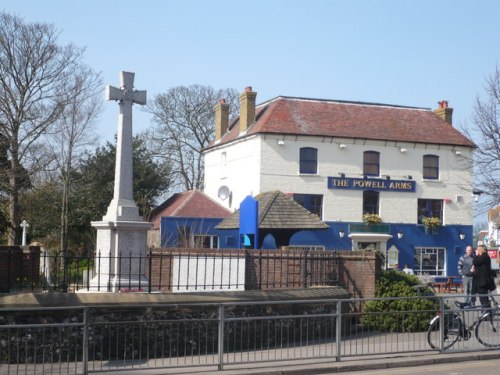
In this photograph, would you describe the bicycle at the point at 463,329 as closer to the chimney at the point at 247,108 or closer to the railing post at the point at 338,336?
the railing post at the point at 338,336

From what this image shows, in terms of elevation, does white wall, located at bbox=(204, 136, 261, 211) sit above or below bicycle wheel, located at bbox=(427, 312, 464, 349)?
above

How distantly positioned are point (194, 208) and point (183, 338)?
30.3 meters

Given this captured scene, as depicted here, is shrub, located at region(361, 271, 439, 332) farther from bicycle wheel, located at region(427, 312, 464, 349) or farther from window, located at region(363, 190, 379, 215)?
window, located at region(363, 190, 379, 215)

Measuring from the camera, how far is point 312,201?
42938 millimetres

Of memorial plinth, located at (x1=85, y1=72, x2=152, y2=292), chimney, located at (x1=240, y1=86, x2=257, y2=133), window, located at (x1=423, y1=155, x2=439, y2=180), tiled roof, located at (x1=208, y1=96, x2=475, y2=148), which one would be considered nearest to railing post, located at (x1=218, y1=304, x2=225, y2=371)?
memorial plinth, located at (x1=85, y1=72, x2=152, y2=292)

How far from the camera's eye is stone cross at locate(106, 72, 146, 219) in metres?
16.5

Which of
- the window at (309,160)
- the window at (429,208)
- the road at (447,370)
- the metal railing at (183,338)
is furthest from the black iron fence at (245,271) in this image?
the window at (429,208)

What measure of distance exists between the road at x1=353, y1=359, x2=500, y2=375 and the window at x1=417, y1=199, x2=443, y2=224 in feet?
105

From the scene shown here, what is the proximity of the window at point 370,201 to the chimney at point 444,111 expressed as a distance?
7.87 metres

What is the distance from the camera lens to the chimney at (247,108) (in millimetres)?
44000

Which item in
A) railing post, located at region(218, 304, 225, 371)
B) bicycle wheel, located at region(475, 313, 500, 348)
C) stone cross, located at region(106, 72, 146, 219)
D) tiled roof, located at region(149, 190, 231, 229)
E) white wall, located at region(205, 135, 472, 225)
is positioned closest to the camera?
railing post, located at region(218, 304, 225, 371)

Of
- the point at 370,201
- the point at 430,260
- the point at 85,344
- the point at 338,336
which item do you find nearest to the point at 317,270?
the point at 338,336

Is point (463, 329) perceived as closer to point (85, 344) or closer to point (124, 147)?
point (85, 344)

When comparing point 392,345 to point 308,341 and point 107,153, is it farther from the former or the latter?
point 107,153
